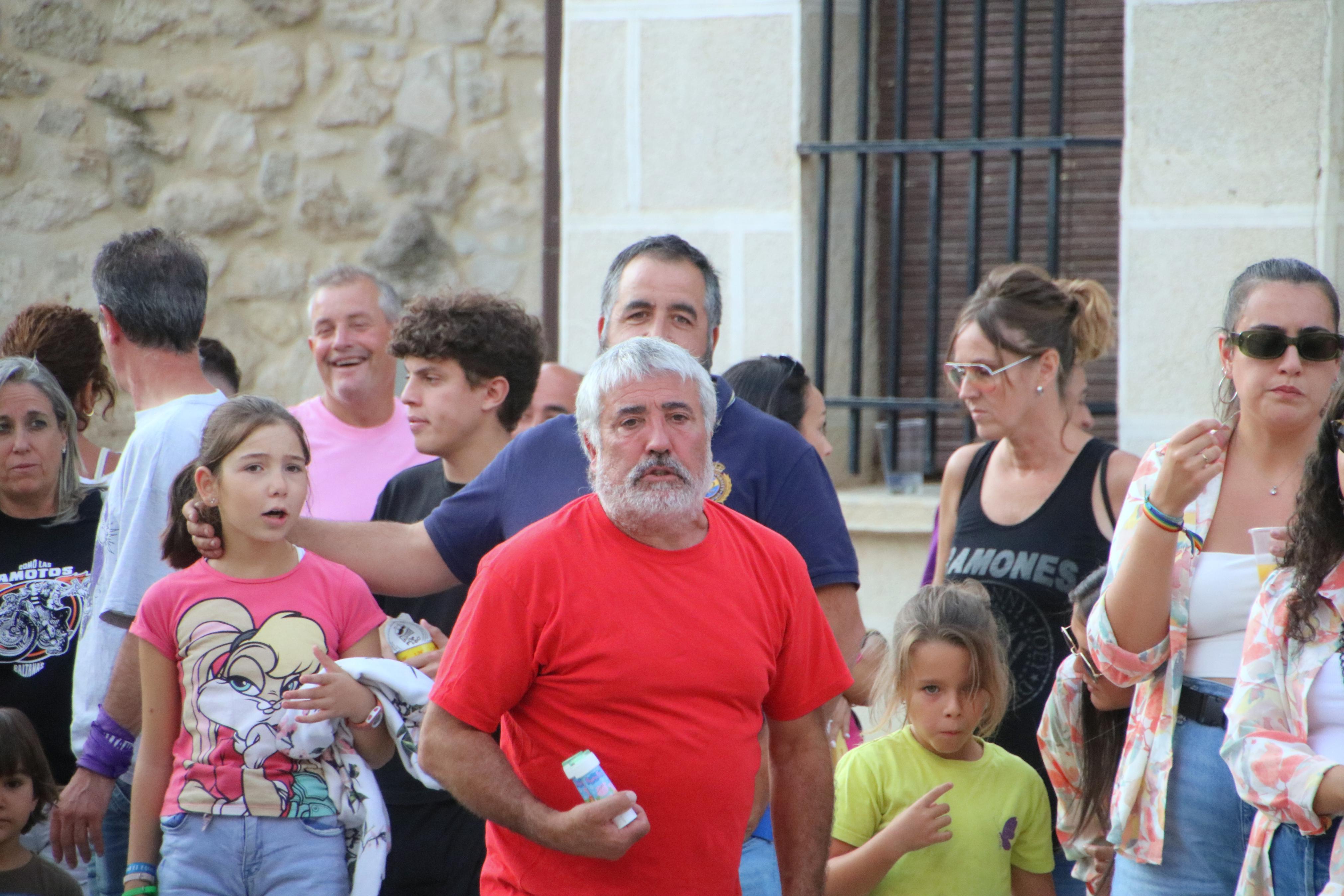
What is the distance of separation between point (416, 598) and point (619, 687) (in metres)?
1.17

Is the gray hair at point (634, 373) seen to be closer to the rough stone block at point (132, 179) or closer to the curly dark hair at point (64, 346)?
the curly dark hair at point (64, 346)

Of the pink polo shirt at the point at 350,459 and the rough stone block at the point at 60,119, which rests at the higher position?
the rough stone block at the point at 60,119

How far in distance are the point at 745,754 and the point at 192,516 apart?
131cm

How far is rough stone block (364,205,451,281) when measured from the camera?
5.60m

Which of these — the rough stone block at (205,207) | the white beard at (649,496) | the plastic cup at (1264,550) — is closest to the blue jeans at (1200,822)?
the plastic cup at (1264,550)

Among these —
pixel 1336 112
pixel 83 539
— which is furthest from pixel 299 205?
pixel 1336 112

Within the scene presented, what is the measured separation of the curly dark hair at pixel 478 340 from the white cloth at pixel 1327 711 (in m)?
1.97

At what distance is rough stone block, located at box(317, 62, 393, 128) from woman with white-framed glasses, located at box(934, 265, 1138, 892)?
2843 mm

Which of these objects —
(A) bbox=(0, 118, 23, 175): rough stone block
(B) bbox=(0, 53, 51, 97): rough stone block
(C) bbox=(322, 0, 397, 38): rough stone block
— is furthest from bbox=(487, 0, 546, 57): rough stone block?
(A) bbox=(0, 118, 23, 175): rough stone block

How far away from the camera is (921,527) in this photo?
15.1ft

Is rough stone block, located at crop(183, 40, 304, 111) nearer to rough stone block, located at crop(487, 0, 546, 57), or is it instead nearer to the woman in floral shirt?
rough stone block, located at crop(487, 0, 546, 57)

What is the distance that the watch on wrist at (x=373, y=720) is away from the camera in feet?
9.20

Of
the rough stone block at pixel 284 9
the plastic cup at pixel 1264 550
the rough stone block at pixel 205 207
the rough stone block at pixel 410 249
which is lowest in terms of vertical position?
the plastic cup at pixel 1264 550

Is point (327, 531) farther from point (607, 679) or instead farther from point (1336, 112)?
point (1336, 112)
